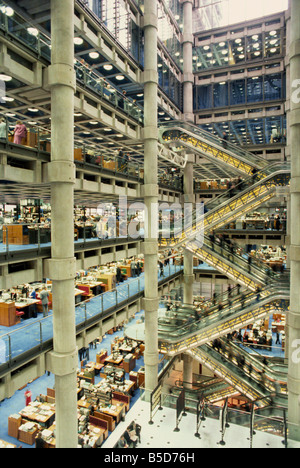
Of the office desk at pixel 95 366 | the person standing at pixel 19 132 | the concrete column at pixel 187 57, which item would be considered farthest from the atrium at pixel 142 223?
the office desk at pixel 95 366

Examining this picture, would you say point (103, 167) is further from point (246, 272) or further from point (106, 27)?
point (246, 272)

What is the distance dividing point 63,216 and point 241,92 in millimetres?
22304

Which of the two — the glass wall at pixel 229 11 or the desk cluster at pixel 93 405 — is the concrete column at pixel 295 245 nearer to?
the desk cluster at pixel 93 405

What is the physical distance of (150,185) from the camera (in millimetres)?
14500

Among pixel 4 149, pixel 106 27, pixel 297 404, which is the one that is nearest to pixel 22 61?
pixel 4 149

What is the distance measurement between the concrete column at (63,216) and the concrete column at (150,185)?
6.24m

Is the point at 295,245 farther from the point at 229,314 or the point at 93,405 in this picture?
the point at 93,405

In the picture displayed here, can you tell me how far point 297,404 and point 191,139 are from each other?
13925 mm

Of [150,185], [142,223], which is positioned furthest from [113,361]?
[150,185]

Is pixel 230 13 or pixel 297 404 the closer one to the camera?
pixel 297 404

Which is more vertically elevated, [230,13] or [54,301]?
[230,13]

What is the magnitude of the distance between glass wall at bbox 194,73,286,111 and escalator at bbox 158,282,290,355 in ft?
55.0

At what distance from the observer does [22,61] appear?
794 centimetres

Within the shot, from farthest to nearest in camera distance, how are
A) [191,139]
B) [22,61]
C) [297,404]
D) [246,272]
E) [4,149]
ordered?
[191,139]
[246,272]
[297,404]
[22,61]
[4,149]
